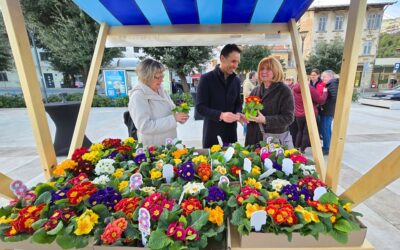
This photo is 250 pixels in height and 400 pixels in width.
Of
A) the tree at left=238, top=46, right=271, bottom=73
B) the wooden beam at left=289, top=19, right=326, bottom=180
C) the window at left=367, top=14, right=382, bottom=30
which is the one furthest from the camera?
the window at left=367, top=14, right=382, bottom=30

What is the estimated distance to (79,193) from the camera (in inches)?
42.6

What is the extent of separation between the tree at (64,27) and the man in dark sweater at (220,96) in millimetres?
9780

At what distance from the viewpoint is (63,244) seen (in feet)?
2.83

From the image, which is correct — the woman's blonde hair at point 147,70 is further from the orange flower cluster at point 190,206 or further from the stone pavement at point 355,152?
the stone pavement at point 355,152

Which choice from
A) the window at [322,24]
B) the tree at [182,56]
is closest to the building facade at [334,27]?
the window at [322,24]

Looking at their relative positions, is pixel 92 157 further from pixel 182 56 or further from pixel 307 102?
pixel 182 56

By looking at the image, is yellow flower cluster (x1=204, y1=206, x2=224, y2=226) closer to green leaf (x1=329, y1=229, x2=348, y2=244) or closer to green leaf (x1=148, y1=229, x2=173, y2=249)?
green leaf (x1=148, y1=229, x2=173, y2=249)

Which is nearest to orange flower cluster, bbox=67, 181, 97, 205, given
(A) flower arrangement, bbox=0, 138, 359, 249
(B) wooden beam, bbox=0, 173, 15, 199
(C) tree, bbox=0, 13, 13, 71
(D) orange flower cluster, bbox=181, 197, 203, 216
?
(A) flower arrangement, bbox=0, 138, 359, 249

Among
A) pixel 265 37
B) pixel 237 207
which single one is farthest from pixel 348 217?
pixel 265 37

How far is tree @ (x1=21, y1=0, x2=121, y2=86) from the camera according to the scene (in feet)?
31.5

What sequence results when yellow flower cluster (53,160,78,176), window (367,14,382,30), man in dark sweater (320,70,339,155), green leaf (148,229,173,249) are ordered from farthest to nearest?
1. window (367,14,382,30)
2. man in dark sweater (320,70,339,155)
3. yellow flower cluster (53,160,78,176)
4. green leaf (148,229,173,249)

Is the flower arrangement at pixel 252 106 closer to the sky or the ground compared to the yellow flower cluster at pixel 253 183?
closer to the sky

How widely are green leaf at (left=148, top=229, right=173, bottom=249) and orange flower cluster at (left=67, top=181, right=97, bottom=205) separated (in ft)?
1.51

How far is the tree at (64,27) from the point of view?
960 centimetres
